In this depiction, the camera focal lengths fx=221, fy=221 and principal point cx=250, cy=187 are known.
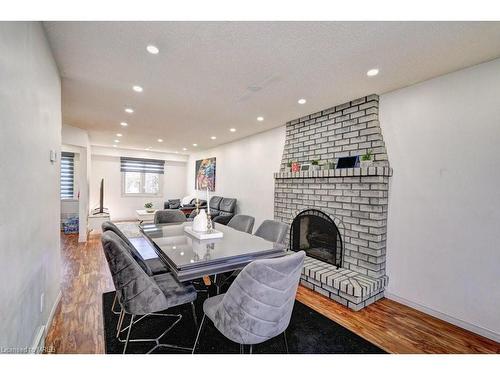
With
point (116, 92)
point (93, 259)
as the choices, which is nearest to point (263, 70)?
point (116, 92)

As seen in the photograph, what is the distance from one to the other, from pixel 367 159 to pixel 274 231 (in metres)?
1.49

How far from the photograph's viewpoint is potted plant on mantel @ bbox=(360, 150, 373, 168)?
2789 mm

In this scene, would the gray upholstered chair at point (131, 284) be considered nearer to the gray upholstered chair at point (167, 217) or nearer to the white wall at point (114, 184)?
the gray upholstered chair at point (167, 217)

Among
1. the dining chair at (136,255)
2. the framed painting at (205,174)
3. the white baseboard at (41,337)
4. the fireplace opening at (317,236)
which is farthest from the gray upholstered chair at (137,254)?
the framed painting at (205,174)

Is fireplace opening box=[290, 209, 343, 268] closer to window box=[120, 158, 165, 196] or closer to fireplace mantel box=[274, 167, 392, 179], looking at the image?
fireplace mantel box=[274, 167, 392, 179]

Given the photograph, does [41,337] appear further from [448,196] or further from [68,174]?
[68,174]

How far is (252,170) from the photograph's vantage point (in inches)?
203

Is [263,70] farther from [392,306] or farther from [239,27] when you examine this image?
[392,306]

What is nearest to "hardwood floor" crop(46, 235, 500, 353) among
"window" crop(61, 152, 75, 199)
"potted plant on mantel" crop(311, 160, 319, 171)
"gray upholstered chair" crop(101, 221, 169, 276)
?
"gray upholstered chair" crop(101, 221, 169, 276)

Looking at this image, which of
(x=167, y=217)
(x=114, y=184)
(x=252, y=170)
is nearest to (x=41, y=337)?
(x=167, y=217)

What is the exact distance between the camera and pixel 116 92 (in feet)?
9.36

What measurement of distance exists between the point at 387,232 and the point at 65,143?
5.88 meters

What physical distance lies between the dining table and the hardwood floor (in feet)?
3.05
